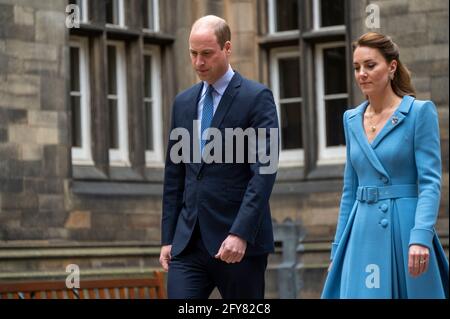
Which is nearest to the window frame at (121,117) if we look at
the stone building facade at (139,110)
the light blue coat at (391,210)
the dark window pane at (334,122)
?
the stone building facade at (139,110)

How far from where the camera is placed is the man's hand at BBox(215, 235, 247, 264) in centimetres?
641

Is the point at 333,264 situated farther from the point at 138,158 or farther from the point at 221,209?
the point at 138,158

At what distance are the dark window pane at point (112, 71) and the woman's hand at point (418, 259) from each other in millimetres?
9121

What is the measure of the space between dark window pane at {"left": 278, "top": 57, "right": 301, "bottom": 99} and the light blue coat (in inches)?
359

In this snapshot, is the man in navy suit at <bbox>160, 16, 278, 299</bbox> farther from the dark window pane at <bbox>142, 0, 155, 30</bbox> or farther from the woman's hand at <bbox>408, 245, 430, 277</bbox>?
the dark window pane at <bbox>142, 0, 155, 30</bbox>

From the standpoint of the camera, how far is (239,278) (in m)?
6.57

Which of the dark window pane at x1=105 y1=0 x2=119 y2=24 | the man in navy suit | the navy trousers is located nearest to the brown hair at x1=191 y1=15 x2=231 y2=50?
the man in navy suit

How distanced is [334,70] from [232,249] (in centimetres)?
931

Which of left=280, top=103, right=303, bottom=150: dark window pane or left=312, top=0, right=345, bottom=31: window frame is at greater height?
left=312, top=0, right=345, bottom=31: window frame

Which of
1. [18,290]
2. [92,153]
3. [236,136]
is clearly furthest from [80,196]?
[236,136]

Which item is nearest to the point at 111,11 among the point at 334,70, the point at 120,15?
the point at 120,15

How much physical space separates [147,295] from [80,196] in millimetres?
1205

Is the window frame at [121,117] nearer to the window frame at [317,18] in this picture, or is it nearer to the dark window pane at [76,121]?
the dark window pane at [76,121]

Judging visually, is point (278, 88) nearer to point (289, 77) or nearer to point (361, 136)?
point (289, 77)
